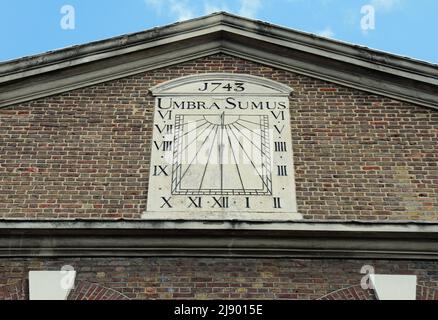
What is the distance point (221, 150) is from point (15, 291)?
10.9 feet

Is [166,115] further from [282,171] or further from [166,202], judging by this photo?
[282,171]

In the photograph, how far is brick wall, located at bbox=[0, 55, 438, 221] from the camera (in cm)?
937

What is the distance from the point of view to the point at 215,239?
8875 millimetres

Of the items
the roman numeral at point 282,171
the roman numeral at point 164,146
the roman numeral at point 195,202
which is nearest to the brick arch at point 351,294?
the roman numeral at point 282,171

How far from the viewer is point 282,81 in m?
11.0

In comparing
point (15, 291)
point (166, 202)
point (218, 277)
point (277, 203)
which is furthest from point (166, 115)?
point (15, 291)

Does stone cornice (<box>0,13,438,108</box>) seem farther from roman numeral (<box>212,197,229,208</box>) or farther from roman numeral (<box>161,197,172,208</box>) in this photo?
roman numeral (<box>212,197,229,208</box>)

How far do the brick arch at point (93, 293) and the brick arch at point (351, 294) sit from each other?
8.05 ft

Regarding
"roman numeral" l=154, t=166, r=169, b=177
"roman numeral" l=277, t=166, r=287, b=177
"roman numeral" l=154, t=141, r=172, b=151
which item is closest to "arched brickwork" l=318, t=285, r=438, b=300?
"roman numeral" l=277, t=166, r=287, b=177

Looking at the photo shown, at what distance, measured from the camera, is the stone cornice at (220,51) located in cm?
1073

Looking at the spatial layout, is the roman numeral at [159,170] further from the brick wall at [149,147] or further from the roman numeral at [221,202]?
the roman numeral at [221,202]
